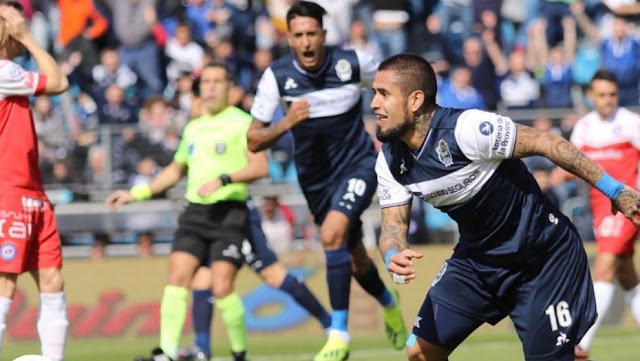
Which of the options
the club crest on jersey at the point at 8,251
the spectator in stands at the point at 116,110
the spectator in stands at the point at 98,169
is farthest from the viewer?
the spectator in stands at the point at 116,110

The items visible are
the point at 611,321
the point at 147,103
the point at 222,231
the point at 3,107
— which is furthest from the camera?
the point at 147,103

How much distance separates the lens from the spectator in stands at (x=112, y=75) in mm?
19938

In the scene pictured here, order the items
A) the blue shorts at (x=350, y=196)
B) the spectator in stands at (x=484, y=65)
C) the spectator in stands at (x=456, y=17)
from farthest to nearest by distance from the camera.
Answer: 1. the spectator in stands at (x=456, y=17)
2. the spectator in stands at (x=484, y=65)
3. the blue shorts at (x=350, y=196)

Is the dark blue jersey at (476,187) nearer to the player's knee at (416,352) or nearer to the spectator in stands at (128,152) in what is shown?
the player's knee at (416,352)

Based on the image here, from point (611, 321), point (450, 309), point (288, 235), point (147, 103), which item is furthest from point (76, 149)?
point (450, 309)

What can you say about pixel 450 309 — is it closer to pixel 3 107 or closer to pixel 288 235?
pixel 3 107

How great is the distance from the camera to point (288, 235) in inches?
691

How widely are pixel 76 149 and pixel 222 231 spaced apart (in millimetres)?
6174

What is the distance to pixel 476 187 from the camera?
25.5 ft

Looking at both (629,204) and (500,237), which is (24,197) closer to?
(500,237)

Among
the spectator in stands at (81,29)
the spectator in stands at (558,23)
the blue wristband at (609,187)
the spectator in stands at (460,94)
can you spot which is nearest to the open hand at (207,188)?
the blue wristband at (609,187)

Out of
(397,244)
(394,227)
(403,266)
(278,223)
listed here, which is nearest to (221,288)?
(394,227)

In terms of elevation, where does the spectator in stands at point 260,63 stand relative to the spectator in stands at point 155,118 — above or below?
above

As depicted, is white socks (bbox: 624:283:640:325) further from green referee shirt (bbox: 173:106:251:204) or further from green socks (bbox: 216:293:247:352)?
green referee shirt (bbox: 173:106:251:204)
